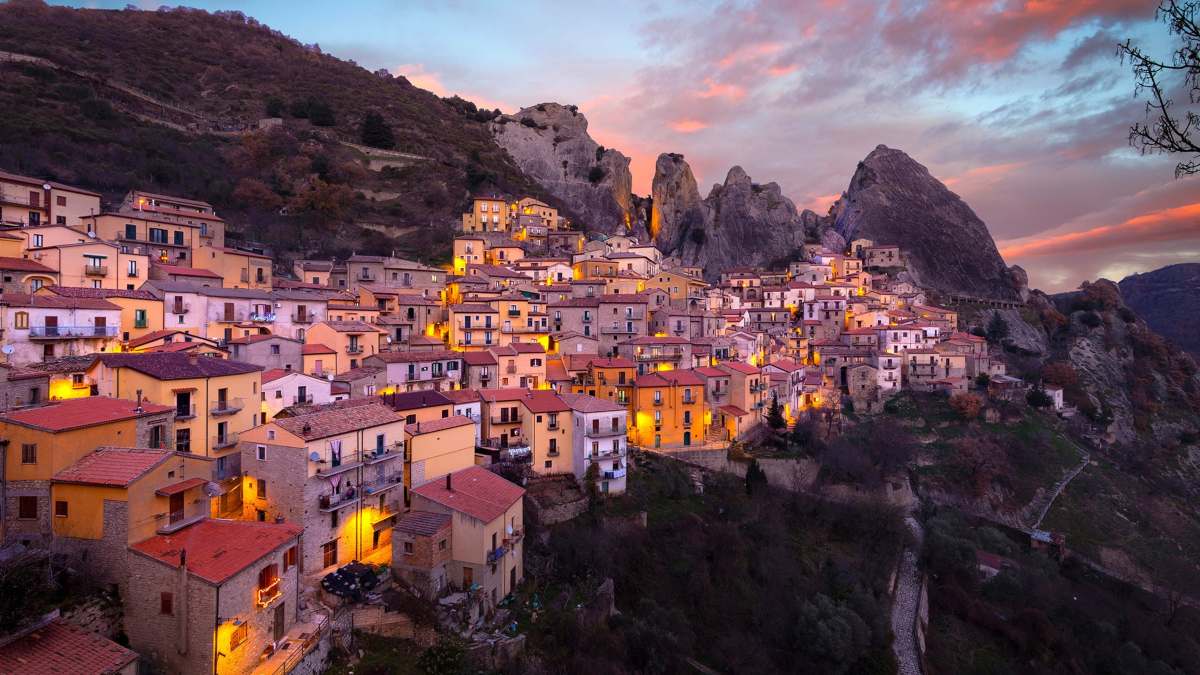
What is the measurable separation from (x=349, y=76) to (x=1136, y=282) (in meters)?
170

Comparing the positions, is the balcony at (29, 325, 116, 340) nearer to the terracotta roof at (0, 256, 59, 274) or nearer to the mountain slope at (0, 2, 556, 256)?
the terracotta roof at (0, 256, 59, 274)

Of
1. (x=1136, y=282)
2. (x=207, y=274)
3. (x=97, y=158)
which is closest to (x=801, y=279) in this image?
(x=207, y=274)

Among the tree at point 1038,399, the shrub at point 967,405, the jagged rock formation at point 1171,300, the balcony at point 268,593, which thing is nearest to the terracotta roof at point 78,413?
the balcony at point 268,593

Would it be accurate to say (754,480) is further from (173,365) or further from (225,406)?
(173,365)

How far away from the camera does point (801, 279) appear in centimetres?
7212

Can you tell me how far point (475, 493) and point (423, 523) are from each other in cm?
273

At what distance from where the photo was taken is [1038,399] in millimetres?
55062

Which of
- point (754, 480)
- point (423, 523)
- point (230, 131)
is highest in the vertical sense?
point (230, 131)

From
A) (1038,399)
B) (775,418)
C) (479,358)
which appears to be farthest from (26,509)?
(1038,399)

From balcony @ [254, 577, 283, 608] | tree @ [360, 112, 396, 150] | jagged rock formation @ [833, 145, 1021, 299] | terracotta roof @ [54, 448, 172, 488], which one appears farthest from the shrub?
tree @ [360, 112, 396, 150]

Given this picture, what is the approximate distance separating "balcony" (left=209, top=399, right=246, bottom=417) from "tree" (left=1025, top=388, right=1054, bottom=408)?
65878 millimetres

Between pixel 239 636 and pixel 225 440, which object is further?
pixel 225 440

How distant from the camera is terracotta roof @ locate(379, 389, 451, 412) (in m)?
27.5

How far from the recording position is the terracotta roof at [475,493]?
71.5 feet
